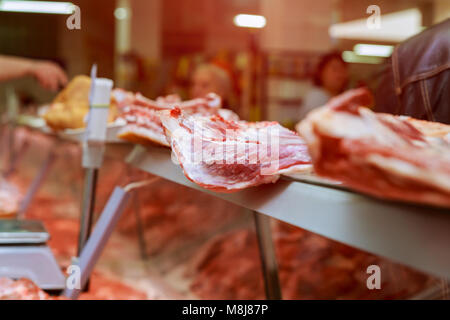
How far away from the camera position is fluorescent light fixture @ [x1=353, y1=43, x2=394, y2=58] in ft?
25.6

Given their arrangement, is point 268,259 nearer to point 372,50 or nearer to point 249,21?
point 249,21

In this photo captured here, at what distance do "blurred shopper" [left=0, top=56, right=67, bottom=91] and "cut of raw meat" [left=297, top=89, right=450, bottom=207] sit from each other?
6.72ft

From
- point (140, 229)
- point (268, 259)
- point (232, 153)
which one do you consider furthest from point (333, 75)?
point (232, 153)

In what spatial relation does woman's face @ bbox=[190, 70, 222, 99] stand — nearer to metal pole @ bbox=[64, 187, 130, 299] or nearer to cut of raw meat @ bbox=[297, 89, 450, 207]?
metal pole @ bbox=[64, 187, 130, 299]

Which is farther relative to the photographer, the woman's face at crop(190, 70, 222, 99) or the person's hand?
the woman's face at crop(190, 70, 222, 99)

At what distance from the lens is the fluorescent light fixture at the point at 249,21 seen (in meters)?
6.49

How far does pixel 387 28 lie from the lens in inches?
316

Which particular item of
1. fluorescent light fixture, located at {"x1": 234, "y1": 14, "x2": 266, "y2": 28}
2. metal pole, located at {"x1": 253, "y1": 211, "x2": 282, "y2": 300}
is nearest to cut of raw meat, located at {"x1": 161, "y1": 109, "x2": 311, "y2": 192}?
metal pole, located at {"x1": 253, "y1": 211, "x2": 282, "y2": 300}

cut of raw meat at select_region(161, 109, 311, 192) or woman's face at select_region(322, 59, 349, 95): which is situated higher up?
cut of raw meat at select_region(161, 109, 311, 192)

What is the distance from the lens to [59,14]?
1085cm

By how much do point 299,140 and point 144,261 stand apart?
5.92 ft

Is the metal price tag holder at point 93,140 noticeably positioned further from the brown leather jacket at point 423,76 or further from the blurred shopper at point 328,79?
the blurred shopper at point 328,79

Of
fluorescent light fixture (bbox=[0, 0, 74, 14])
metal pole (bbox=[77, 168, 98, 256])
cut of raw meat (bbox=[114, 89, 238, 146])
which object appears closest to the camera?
cut of raw meat (bbox=[114, 89, 238, 146])

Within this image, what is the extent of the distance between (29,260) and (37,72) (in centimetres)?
113
